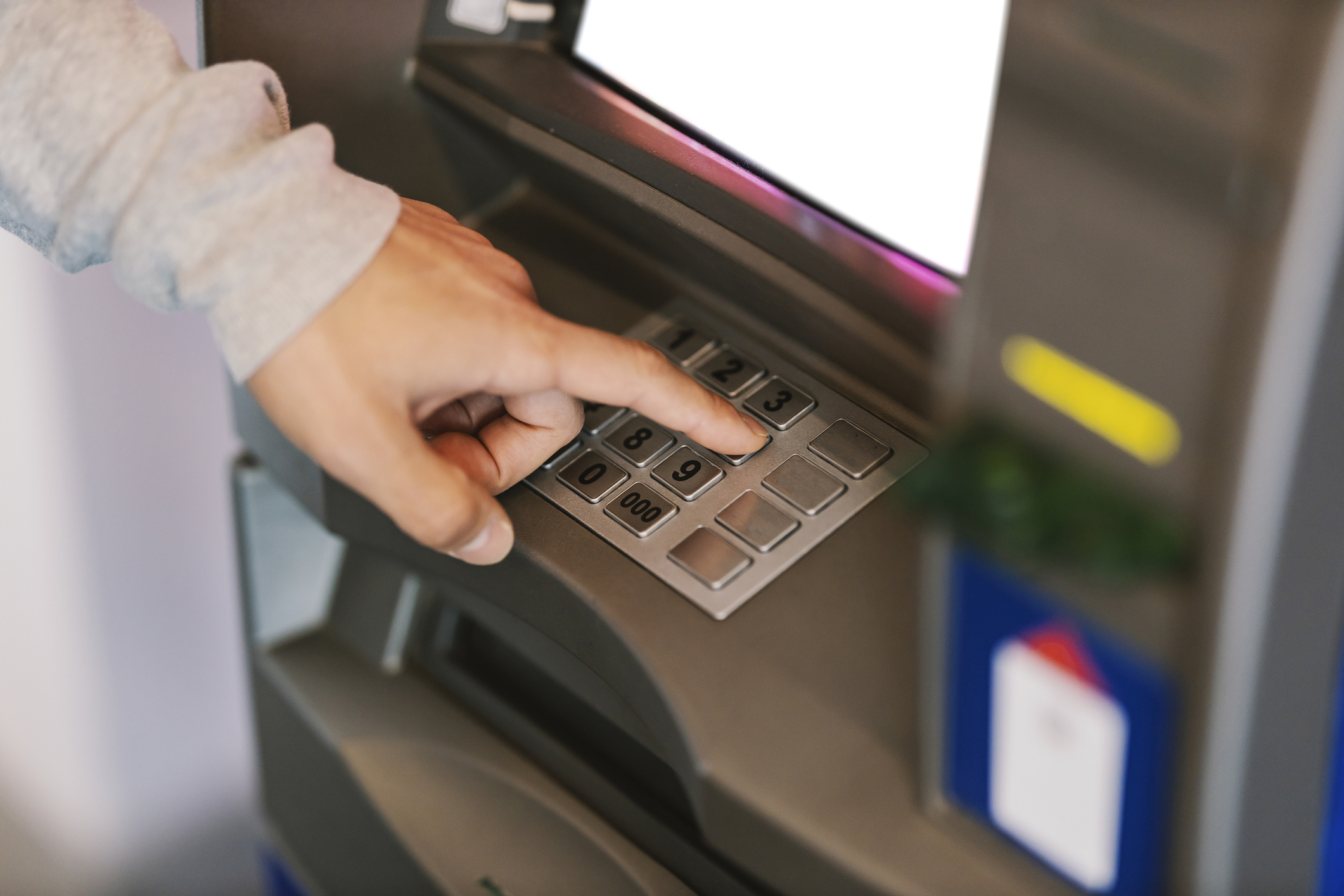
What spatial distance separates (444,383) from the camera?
0.71m

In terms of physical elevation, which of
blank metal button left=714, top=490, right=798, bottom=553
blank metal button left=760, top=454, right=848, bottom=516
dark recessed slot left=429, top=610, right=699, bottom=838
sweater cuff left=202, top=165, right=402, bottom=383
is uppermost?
sweater cuff left=202, top=165, right=402, bottom=383

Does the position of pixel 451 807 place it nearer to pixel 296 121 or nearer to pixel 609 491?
pixel 609 491

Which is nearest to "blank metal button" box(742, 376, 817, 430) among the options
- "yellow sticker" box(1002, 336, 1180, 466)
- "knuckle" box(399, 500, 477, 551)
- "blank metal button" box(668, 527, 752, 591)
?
"blank metal button" box(668, 527, 752, 591)

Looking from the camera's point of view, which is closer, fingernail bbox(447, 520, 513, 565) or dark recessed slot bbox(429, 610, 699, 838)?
fingernail bbox(447, 520, 513, 565)

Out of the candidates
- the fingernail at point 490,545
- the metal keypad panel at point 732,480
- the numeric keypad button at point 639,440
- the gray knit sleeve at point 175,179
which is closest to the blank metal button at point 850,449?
the metal keypad panel at point 732,480

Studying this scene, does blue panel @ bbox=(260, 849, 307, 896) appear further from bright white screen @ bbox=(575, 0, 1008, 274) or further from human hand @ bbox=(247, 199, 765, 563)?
bright white screen @ bbox=(575, 0, 1008, 274)

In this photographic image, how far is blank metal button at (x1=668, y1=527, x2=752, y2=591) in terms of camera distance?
2.29 ft

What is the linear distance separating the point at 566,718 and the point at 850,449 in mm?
361

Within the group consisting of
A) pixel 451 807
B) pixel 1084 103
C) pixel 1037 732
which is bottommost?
pixel 451 807

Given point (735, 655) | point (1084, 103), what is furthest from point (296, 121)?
point (1084, 103)

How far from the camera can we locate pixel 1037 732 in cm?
49

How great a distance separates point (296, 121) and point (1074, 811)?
2.35 ft

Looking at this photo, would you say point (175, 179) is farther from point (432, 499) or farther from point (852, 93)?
point (852, 93)

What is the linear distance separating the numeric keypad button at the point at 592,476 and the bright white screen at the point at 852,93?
228 millimetres
